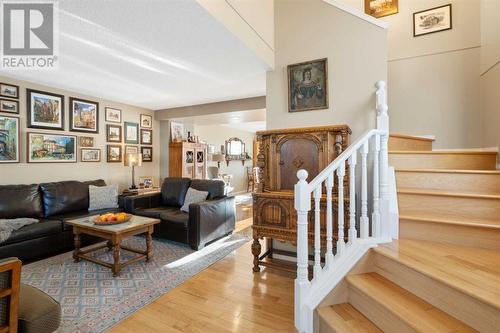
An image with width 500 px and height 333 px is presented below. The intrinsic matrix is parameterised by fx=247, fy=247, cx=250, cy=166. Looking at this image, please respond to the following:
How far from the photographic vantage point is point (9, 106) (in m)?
3.56

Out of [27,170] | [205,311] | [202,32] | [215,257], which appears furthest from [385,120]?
[27,170]

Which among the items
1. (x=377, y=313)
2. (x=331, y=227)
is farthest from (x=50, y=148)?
(x=377, y=313)

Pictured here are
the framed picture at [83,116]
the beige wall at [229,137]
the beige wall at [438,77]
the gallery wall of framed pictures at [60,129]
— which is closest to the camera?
the beige wall at [438,77]

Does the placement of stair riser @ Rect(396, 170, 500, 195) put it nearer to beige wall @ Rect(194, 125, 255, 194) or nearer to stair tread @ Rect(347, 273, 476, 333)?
stair tread @ Rect(347, 273, 476, 333)

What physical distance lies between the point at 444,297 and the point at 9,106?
5.25 metres

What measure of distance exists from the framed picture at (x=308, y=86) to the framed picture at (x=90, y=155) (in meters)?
3.72

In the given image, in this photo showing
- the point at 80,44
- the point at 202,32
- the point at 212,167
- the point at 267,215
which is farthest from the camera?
the point at 212,167

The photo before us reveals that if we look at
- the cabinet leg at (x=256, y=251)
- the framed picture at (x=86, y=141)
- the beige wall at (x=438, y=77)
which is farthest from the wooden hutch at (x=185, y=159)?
the beige wall at (x=438, y=77)

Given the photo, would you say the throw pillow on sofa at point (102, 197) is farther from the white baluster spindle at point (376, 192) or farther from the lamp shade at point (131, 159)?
the white baluster spindle at point (376, 192)

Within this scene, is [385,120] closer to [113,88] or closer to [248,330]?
[248,330]

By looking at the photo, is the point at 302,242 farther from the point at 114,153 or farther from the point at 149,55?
the point at 114,153

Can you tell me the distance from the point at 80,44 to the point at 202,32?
128 cm

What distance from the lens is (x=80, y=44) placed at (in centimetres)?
249

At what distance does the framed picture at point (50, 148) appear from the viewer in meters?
3.78
